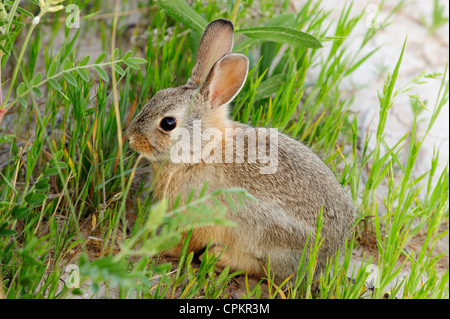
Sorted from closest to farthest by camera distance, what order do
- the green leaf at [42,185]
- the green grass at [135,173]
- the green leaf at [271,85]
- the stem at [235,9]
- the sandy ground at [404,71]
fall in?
the green grass at [135,173]
the green leaf at [42,185]
the stem at [235,9]
the green leaf at [271,85]
the sandy ground at [404,71]

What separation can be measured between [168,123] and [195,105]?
0.71ft

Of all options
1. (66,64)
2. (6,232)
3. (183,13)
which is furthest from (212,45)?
(6,232)

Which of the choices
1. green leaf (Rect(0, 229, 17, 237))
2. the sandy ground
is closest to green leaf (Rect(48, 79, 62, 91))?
green leaf (Rect(0, 229, 17, 237))

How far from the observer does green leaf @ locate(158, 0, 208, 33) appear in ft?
11.2

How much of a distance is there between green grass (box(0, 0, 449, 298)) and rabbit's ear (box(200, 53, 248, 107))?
0.38 m

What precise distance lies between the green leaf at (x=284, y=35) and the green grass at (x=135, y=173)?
0.02m

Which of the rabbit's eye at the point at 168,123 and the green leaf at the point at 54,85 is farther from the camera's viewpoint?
the rabbit's eye at the point at 168,123

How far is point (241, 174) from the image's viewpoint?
3.25 m

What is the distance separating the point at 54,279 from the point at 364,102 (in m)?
3.23

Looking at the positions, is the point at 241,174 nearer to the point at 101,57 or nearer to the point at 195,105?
the point at 195,105

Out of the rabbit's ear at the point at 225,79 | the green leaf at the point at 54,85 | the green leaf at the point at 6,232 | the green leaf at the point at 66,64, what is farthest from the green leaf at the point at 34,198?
the rabbit's ear at the point at 225,79

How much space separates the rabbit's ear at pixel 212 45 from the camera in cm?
334

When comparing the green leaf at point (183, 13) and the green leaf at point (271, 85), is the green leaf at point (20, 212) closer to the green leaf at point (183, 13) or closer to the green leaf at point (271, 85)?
the green leaf at point (183, 13)
